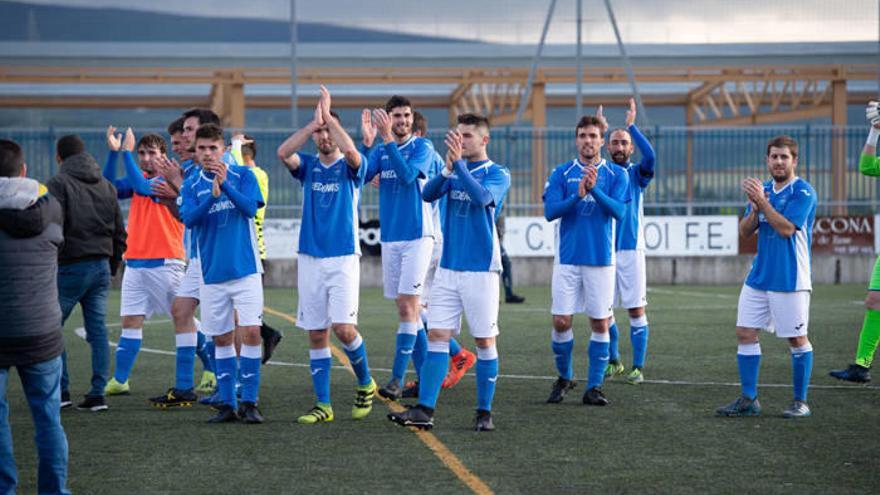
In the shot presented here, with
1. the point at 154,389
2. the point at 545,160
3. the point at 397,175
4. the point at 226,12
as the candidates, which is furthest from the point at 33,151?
the point at 226,12

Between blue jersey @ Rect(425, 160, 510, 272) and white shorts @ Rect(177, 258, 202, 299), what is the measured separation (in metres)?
2.02

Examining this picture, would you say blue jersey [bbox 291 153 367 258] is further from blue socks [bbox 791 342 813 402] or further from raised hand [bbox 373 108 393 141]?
blue socks [bbox 791 342 813 402]

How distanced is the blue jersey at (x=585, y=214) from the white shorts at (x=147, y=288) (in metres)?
2.93

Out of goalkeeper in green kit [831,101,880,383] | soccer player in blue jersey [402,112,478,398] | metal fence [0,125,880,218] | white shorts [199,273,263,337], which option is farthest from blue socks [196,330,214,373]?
metal fence [0,125,880,218]

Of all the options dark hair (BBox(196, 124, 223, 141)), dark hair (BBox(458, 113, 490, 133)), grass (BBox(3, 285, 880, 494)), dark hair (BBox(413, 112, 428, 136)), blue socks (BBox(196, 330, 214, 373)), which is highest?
dark hair (BBox(413, 112, 428, 136))

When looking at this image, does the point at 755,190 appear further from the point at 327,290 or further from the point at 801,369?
the point at 327,290

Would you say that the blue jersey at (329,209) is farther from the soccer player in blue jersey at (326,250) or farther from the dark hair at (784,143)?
the dark hair at (784,143)

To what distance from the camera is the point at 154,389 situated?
34.5ft

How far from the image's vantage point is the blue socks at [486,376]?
329 inches

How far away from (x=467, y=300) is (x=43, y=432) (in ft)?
10.2

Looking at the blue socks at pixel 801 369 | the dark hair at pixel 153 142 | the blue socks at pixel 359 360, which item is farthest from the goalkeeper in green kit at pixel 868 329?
the dark hair at pixel 153 142

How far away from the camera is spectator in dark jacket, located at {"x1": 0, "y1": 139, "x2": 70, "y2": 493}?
5.90m

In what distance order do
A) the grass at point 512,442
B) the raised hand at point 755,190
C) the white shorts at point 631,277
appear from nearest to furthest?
the grass at point 512,442
the raised hand at point 755,190
the white shorts at point 631,277

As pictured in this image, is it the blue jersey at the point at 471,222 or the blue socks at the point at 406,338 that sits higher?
the blue jersey at the point at 471,222
